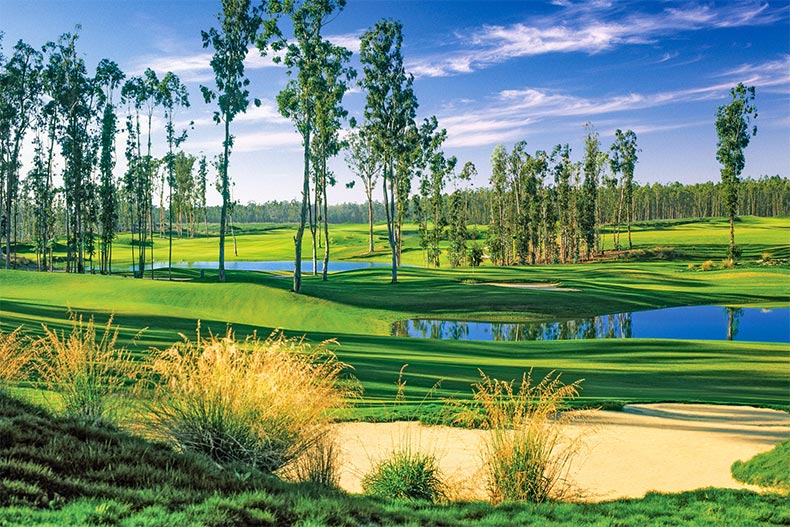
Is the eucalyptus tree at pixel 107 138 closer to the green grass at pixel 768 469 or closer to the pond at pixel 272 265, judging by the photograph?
the pond at pixel 272 265

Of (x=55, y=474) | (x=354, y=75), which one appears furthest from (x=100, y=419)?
(x=354, y=75)

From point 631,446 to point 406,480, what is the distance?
479cm

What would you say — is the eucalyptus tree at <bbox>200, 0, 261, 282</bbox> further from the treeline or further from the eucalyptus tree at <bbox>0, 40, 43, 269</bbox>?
the treeline

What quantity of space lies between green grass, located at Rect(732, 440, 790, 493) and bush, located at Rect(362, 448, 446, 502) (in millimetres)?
4511

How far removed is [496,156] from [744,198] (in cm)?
11579

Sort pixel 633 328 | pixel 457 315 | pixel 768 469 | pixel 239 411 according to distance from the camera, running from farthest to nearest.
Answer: pixel 457 315 < pixel 633 328 < pixel 768 469 < pixel 239 411

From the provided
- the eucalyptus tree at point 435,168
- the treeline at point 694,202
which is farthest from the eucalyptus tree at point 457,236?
the treeline at point 694,202

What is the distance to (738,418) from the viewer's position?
43.7 ft

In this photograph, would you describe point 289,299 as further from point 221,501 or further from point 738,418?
point 221,501

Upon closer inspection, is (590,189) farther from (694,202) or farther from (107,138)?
(694,202)

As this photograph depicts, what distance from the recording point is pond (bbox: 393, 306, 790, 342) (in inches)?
1159

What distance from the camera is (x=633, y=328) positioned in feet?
105

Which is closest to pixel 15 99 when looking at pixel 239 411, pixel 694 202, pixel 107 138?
pixel 107 138

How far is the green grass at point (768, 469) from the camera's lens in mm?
9117
